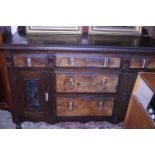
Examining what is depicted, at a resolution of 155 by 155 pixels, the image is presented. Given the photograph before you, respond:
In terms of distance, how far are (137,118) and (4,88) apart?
124 centimetres

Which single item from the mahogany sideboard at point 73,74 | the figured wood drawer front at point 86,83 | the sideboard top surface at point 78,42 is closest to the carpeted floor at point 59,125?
the mahogany sideboard at point 73,74

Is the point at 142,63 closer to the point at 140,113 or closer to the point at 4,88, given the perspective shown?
the point at 140,113

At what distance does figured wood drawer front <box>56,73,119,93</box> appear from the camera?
1698 millimetres

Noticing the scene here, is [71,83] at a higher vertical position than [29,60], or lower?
lower

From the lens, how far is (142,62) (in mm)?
1649

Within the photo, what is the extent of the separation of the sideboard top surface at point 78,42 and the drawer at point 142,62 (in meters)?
0.09

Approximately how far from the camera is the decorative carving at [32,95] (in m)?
1.73

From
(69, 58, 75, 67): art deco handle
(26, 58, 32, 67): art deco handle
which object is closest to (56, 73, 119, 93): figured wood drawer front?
(69, 58, 75, 67): art deco handle

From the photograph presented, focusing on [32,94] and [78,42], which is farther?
[32,94]

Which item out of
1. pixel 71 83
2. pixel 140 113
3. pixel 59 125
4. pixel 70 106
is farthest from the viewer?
pixel 59 125

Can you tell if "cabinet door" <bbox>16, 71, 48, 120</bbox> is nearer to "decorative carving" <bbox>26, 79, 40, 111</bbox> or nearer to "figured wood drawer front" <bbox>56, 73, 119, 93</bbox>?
"decorative carving" <bbox>26, 79, 40, 111</bbox>

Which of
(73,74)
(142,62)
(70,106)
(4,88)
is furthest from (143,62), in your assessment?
(4,88)

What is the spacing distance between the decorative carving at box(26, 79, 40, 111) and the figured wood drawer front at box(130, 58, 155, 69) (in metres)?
0.82
